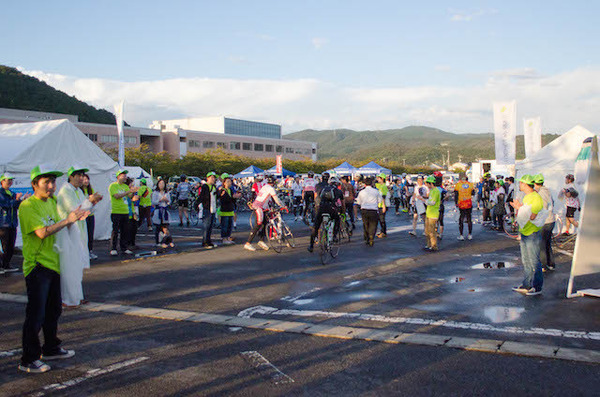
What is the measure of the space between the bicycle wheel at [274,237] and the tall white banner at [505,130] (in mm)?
9282

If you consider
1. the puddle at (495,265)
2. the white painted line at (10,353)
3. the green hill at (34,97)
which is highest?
the green hill at (34,97)

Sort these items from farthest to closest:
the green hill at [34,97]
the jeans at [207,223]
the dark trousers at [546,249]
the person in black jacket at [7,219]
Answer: the green hill at [34,97] < the jeans at [207,223] < the person in black jacket at [7,219] < the dark trousers at [546,249]

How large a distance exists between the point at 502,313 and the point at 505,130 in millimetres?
13272

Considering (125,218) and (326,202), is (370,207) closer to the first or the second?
(326,202)

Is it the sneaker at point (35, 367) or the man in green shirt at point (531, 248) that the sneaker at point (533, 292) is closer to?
the man in green shirt at point (531, 248)

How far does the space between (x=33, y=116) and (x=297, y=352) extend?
278 feet

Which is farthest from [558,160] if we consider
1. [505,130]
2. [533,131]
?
[533,131]

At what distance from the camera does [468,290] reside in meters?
8.12

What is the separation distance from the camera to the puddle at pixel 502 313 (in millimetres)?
6371

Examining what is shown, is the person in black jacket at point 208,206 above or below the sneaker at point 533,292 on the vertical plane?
above

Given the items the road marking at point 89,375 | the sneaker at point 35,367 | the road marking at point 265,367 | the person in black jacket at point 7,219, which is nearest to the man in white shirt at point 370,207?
the person in black jacket at point 7,219

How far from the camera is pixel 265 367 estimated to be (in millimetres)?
4812

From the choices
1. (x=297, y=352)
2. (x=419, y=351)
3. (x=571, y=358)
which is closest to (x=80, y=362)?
(x=297, y=352)

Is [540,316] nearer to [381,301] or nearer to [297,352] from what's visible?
[381,301]
